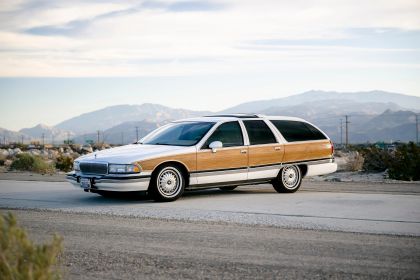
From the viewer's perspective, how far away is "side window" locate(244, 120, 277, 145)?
14.4 m

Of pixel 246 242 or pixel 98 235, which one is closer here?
pixel 246 242

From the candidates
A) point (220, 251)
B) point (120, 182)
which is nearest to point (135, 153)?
point (120, 182)

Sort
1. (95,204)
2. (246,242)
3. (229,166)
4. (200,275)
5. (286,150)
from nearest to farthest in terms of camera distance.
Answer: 1. (200,275)
2. (246,242)
3. (95,204)
4. (229,166)
5. (286,150)

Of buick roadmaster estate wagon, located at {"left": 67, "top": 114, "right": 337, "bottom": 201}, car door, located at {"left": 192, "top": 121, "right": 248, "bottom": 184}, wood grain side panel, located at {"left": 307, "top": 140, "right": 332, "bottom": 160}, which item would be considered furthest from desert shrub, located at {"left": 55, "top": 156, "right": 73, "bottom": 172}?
car door, located at {"left": 192, "top": 121, "right": 248, "bottom": 184}

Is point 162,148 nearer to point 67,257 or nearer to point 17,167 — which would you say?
point 67,257

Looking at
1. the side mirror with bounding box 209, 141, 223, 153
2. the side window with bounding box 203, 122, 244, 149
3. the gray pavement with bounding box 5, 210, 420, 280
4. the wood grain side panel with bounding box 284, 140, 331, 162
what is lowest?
the gray pavement with bounding box 5, 210, 420, 280

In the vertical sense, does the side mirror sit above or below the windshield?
below

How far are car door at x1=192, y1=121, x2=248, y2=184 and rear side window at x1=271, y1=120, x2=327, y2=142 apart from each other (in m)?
1.18

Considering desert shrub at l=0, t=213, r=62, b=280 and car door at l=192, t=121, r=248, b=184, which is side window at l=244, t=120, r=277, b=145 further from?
desert shrub at l=0, t=213, r=62, b=280

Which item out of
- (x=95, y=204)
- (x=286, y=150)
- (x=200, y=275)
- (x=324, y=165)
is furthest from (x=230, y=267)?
(x=324, y=165)

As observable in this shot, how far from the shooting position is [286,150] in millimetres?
14742

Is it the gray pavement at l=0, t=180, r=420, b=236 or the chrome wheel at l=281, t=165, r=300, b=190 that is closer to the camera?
the gray pavement at l=0, t=180, r=420, b=236

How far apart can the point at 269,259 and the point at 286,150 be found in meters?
7.44

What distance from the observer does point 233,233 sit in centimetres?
926
